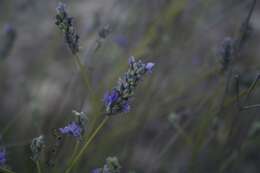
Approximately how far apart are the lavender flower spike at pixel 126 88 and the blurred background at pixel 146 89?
46cm

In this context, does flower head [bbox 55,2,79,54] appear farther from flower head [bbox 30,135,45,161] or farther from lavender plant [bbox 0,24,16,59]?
lavender plant [bbox 0,24,16,59]

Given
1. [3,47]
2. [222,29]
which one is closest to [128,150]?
[3,47]

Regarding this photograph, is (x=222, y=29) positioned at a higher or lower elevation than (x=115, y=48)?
higher

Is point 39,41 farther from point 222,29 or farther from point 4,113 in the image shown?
point 222,29

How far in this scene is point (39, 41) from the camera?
14.1 ft

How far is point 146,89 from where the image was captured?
2.61 meters

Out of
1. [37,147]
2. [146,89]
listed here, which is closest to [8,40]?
[146,89]

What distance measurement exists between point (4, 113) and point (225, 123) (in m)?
1.63

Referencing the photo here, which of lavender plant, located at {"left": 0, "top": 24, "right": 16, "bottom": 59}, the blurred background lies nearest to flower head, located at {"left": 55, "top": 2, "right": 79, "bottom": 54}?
the blurred background

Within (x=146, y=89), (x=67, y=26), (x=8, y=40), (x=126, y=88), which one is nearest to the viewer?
(x=126, y=88)

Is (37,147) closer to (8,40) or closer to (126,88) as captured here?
(126,88)

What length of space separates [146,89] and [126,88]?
136 cm

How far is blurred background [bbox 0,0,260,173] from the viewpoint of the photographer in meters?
2.16

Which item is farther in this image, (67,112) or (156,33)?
(67,112)
